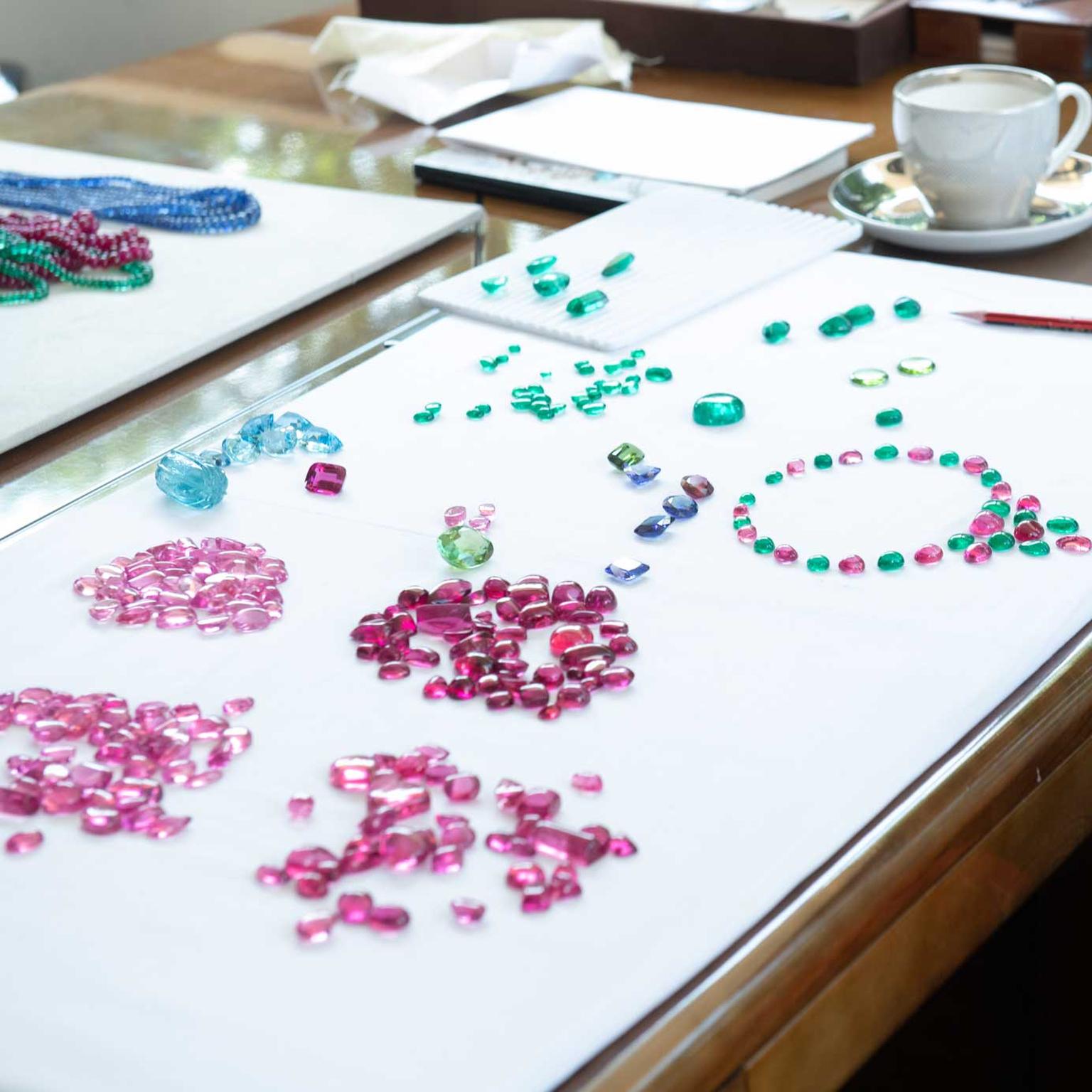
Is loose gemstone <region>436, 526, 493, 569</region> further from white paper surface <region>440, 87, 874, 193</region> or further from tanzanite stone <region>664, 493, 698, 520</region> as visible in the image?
white paper surface <region>440, 87, 874, 193</region>

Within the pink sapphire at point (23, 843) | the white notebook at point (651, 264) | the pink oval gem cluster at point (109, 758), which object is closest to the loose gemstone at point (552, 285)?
the white notebook at point (651, 264)

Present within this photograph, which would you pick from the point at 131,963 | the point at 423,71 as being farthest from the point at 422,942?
the point at 423,71

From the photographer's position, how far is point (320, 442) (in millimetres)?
884

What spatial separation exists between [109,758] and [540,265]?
1.93ft

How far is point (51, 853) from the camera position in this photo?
578mm

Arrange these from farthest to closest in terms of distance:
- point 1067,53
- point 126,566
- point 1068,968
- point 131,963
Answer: point 1067,53
point 1068,968
point 126,566
point 131,963

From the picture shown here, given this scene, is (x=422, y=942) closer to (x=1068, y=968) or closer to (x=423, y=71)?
(x=1068, y=968)

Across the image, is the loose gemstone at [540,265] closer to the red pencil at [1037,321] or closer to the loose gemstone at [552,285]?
the loose gemstone at [552,285]

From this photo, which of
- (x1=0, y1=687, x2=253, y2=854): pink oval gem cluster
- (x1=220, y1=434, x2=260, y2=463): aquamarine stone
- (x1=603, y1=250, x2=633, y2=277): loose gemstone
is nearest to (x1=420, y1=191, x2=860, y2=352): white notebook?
(x1=603, y1=250, x2=633, y2=277): loose gemstone

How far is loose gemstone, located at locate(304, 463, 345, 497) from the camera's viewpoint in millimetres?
836

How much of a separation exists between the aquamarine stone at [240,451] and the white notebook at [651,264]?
0.77ft

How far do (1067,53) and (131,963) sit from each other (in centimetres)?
136

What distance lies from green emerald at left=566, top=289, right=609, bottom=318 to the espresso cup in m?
0.28

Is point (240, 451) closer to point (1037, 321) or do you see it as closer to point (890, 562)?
point (890, 562)
